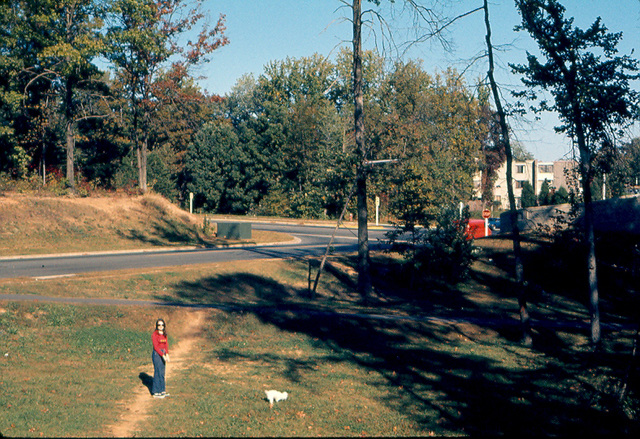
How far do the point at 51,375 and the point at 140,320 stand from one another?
4757mm

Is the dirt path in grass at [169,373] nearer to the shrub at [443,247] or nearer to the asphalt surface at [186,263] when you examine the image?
the asphalt surface at [186,263]

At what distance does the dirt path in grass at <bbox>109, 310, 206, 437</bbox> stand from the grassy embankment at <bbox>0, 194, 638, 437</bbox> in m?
0.13

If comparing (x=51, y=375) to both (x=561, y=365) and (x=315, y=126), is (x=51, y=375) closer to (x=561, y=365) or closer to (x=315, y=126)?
(x=561, y=365)

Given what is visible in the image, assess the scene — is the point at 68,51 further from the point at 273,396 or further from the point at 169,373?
the point at 273,396

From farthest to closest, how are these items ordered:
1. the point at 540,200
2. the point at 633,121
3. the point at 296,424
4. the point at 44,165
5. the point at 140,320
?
the point at 540,200 → the point at 44,165 → the point at 140,320 → the point at 633,121 → the point at 296,424

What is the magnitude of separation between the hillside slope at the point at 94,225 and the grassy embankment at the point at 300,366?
12.4 meters

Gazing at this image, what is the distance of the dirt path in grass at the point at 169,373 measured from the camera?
9.53 metres

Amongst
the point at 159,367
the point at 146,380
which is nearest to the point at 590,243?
the point at 159,367

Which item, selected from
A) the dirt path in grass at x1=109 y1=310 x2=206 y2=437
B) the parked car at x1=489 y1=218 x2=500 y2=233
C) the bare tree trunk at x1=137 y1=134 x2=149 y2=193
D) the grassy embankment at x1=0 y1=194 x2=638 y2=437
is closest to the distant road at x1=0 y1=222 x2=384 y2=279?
the grassy embankment at x1=0 y1=194 x2=638 y2=437

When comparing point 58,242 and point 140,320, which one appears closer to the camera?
point 140,320

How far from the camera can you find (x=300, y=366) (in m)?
14.5

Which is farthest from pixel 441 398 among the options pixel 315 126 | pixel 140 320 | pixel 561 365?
pixel 315 126

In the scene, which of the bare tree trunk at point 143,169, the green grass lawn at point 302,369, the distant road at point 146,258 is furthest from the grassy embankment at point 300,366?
the bare tree trunk at point 143,169

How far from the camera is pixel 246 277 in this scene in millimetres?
25594
